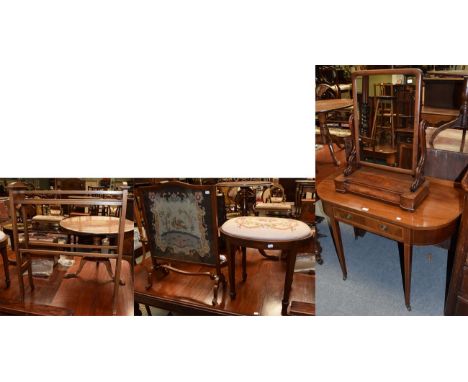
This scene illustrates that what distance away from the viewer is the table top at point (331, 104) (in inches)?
70.0

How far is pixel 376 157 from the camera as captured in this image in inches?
71.7

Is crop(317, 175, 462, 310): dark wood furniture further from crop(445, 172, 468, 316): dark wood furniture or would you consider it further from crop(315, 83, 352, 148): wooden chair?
crop(315, 83, 352, 148): wooden chair

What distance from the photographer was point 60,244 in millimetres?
1866

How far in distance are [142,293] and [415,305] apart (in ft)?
3.78

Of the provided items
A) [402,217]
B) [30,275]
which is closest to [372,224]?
[402,217]

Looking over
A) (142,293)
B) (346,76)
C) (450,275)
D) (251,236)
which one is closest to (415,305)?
(450,275)

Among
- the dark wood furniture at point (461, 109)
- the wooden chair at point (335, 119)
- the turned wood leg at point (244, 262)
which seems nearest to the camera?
the dark wood furniture at point (461, 109)

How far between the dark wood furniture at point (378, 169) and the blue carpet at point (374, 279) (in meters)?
0.20

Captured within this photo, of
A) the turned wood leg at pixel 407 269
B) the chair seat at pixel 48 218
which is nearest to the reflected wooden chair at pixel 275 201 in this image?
the turned wood leg at pixel 407 269

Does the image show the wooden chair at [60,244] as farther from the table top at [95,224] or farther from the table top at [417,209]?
the table top at [417,209]

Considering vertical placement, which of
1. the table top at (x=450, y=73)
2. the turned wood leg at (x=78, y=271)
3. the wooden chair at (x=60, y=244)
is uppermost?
the table top at (x=450, y=73)

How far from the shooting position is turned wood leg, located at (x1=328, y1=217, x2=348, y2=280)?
1901mm

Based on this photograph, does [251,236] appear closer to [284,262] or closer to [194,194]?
[284,262]

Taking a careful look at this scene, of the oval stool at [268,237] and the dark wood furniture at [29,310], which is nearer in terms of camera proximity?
the oval stool at [268,237]
